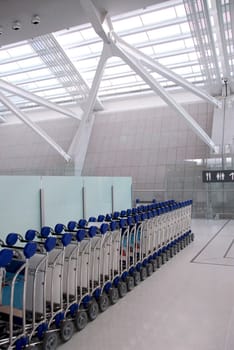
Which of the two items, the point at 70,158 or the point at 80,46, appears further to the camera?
the point at 70,158

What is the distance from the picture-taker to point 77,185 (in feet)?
30.5

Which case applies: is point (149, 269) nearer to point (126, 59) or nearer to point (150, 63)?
point (126, 59)

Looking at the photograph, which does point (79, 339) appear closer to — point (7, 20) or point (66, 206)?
point (66, 206)

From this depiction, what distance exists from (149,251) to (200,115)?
17.5 m

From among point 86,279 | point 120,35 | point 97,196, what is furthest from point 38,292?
point 120,35

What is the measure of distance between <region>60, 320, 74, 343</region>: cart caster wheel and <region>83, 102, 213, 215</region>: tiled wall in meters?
15.8

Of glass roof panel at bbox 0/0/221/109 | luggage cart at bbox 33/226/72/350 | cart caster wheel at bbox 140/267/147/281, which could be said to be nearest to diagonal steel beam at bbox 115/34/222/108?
glass roof panel at bbox 0/0/221/109

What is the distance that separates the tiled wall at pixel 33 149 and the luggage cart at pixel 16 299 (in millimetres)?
21137

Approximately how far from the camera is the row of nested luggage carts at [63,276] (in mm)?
3686

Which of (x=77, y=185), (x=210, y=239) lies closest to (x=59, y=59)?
(x=77, y=185)

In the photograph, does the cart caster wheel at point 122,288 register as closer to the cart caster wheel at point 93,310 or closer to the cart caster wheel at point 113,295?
the cart caster wheel at point 113,295

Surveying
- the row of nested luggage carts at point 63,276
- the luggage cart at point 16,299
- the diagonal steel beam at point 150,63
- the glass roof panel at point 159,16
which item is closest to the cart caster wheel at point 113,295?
the row of nested luggage carts at point 63,276

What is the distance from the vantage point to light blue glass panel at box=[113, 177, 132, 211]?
1187cm

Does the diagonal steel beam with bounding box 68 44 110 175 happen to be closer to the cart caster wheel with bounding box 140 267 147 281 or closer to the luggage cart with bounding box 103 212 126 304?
the cart caster wheel with bounding box 140 267 147 281
